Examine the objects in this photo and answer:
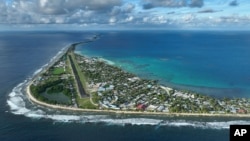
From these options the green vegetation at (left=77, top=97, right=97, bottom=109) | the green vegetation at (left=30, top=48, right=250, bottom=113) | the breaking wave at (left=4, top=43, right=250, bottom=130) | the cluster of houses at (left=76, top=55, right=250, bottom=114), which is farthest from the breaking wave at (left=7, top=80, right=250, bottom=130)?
the cluster of houses at (left=76, top=55, right=250, bottom=114)

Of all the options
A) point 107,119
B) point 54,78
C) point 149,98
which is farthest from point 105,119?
point 54,78

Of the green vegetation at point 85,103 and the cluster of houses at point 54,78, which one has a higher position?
the cluster of houses at point 54,78

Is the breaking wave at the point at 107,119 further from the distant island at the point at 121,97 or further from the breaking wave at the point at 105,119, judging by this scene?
the distant island at the point at 121,97

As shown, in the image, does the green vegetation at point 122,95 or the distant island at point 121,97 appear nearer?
the distant island at point 121,97

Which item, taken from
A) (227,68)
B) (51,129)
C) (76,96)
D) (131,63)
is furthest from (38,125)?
(227,68)

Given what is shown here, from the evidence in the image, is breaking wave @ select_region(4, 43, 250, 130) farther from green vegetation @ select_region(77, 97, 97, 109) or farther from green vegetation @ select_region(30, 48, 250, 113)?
green vegetation @ select_region(30, 48, 250, 113)

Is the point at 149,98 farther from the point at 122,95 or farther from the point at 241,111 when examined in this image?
the point at 241,111

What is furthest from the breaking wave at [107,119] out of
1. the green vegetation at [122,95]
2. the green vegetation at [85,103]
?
the green vegetation at [122,95]

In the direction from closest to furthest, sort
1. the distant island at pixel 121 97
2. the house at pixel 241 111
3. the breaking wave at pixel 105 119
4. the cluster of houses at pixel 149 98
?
the breaking wave at pixel 105 119
the house at pixel 241 111
the distant island at pixel 121 97
the cluster of houses at pixel 149 98
